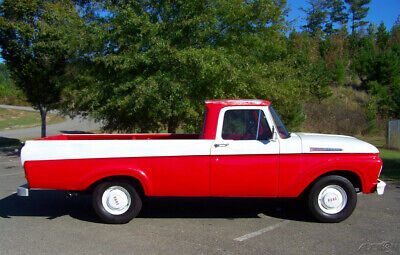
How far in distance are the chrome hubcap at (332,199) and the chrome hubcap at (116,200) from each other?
10.2 feet

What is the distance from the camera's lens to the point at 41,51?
46.8 feet

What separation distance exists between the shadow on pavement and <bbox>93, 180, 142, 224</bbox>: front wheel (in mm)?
454

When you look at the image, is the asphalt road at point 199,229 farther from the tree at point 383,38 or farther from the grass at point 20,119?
the tree at point 383,38

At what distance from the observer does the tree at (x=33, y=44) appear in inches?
545

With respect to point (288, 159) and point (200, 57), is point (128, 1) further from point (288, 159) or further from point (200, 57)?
point (288, 159)

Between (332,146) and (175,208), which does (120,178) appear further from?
(332,146)

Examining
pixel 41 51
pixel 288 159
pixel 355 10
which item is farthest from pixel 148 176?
pixel 355 10

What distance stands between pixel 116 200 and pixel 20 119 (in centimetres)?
3592

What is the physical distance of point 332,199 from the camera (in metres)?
6.06

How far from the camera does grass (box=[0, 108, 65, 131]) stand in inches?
1289

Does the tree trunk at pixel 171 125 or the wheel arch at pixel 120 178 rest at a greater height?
the tree trunk at pixel 171 125

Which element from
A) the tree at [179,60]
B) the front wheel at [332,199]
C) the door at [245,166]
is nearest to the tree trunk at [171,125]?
the tree at [179,60]

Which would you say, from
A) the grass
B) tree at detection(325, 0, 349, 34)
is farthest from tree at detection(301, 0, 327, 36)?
Answer: the grass

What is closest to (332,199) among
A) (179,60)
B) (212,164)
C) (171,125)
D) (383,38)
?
(212,164)
